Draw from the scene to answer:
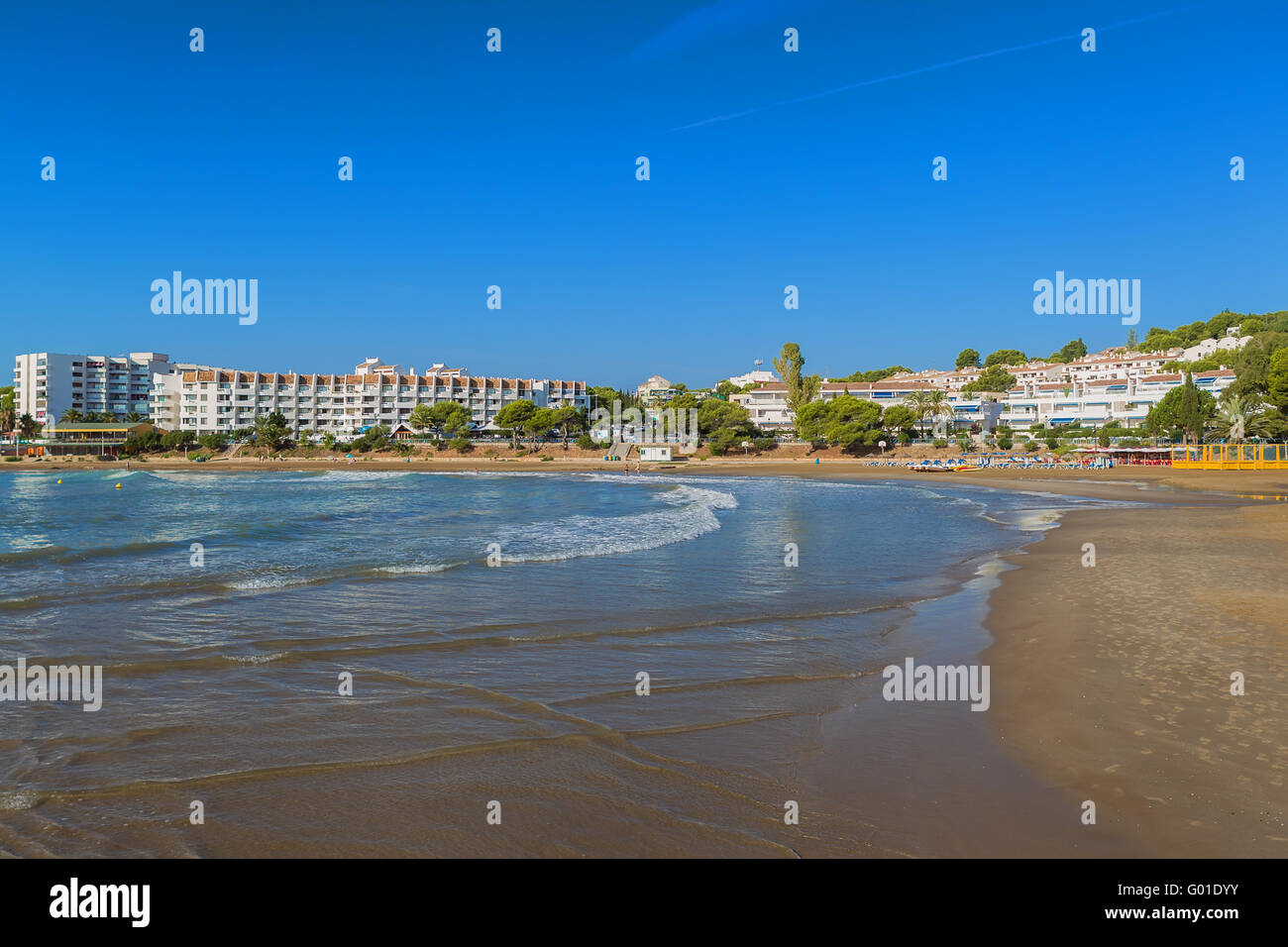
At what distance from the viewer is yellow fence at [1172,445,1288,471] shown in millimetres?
57844

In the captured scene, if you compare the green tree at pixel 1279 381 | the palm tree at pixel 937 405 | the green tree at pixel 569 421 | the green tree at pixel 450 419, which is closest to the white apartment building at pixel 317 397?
the green tree at pixel 450 419

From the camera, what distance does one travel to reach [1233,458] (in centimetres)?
6356

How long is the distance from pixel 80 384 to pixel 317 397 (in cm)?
4061

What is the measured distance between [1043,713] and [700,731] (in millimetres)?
3110

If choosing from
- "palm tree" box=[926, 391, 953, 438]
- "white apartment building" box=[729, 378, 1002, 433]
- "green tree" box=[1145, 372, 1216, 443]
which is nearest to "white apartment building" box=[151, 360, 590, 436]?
"white apartment building" box=[729, 378, 1002, 433]

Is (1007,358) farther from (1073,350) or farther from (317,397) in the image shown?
(317,397)

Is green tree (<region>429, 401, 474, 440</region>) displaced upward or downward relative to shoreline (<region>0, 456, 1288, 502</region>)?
upward

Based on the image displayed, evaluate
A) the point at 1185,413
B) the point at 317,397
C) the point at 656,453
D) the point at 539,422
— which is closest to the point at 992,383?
the point at 1185,413

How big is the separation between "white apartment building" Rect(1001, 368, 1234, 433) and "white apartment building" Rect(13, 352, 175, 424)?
460ft

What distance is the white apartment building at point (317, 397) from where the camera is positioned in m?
127

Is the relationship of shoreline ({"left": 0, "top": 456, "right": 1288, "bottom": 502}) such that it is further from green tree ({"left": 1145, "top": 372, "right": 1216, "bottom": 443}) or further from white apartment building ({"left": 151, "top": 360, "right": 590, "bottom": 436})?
white apartment building ({"left": 151, "top": 360, "right": 590, "bottom": 436})
